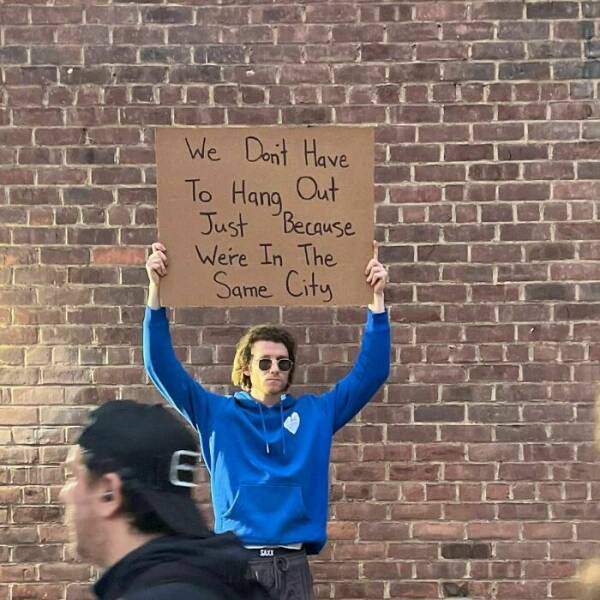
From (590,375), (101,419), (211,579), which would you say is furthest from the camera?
(590,375)

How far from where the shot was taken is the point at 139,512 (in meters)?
1.62

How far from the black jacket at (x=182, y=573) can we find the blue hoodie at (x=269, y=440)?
1245 mm

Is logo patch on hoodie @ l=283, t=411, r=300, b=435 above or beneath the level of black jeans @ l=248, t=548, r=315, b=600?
above

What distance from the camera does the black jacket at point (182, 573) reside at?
4.74ft

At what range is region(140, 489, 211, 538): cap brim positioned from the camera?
161 cm

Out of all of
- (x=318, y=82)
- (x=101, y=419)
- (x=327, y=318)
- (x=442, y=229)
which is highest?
(x=318, y=82)

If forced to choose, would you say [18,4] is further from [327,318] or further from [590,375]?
[590,375]

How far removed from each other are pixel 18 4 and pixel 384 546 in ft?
9.73

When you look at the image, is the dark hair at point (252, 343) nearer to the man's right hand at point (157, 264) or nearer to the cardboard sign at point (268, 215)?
the cardboard sign at point (268, 215)

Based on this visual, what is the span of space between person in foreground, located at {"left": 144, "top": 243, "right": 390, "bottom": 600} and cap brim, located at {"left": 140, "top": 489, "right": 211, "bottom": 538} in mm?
1229

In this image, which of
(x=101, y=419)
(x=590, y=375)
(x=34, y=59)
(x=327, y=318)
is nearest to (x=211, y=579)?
(x=101, y=419)

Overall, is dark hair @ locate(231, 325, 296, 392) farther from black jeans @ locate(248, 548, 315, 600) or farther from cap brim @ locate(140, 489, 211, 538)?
cap brim @ locate(140, 489, 211, 538)

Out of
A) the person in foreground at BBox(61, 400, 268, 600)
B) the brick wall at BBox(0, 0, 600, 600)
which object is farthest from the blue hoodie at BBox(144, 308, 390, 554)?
the person in foreground at BBox(61, 400, 268, 600)

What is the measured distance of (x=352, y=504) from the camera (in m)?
4.06
